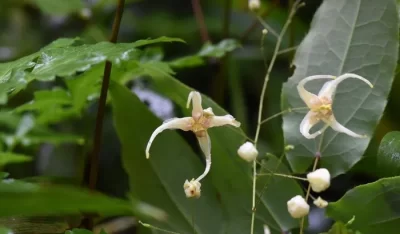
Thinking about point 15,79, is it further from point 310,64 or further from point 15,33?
point 15,33

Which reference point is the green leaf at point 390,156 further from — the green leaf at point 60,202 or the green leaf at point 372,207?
the green leaf at point 60,202

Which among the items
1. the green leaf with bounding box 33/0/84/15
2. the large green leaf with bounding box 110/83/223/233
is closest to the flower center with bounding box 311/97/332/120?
the large green leaf with bounding box 110/83/223/233

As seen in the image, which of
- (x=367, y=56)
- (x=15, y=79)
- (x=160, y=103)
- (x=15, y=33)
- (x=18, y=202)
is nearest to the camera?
(x=18, y=202)

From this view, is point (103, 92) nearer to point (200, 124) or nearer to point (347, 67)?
point (200, 124)

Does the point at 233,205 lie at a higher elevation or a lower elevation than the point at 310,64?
lower

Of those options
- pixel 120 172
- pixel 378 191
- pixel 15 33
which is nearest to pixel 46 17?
pixel 15 33

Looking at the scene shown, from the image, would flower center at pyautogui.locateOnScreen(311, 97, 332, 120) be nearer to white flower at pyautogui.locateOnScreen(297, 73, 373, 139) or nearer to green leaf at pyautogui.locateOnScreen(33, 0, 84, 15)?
white flower at pyautogui.locateOnScreen(297, 73, 373, 139)
